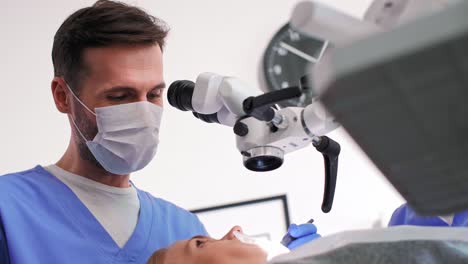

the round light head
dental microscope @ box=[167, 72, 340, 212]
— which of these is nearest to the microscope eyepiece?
dental microscope @ box=[167, 72, 340, 212]

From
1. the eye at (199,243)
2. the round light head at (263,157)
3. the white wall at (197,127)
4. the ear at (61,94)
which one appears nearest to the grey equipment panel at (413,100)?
the round light head at (263,157)

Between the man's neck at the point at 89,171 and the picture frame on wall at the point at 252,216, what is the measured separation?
30.1 inches

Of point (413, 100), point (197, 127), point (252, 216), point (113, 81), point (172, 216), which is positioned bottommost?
point (252, 216)

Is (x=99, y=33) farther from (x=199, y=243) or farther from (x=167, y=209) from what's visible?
(x=199, y=243)

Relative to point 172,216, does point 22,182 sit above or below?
above

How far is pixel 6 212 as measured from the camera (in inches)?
52.9

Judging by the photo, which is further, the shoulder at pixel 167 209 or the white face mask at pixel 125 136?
the shoulder at pixel 167 209

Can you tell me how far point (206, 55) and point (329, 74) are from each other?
2.09 meters

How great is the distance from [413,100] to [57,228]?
1.09 meters

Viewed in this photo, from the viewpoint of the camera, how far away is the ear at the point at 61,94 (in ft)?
5.16

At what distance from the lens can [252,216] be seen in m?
2.27

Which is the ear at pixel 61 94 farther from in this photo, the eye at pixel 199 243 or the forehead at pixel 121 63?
the eye at pixel 199 243

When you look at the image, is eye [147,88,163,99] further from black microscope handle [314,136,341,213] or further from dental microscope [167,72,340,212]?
black microscope handle [314,136,341,213]

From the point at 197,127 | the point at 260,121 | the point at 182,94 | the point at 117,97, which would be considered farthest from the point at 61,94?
the point at 197,127
